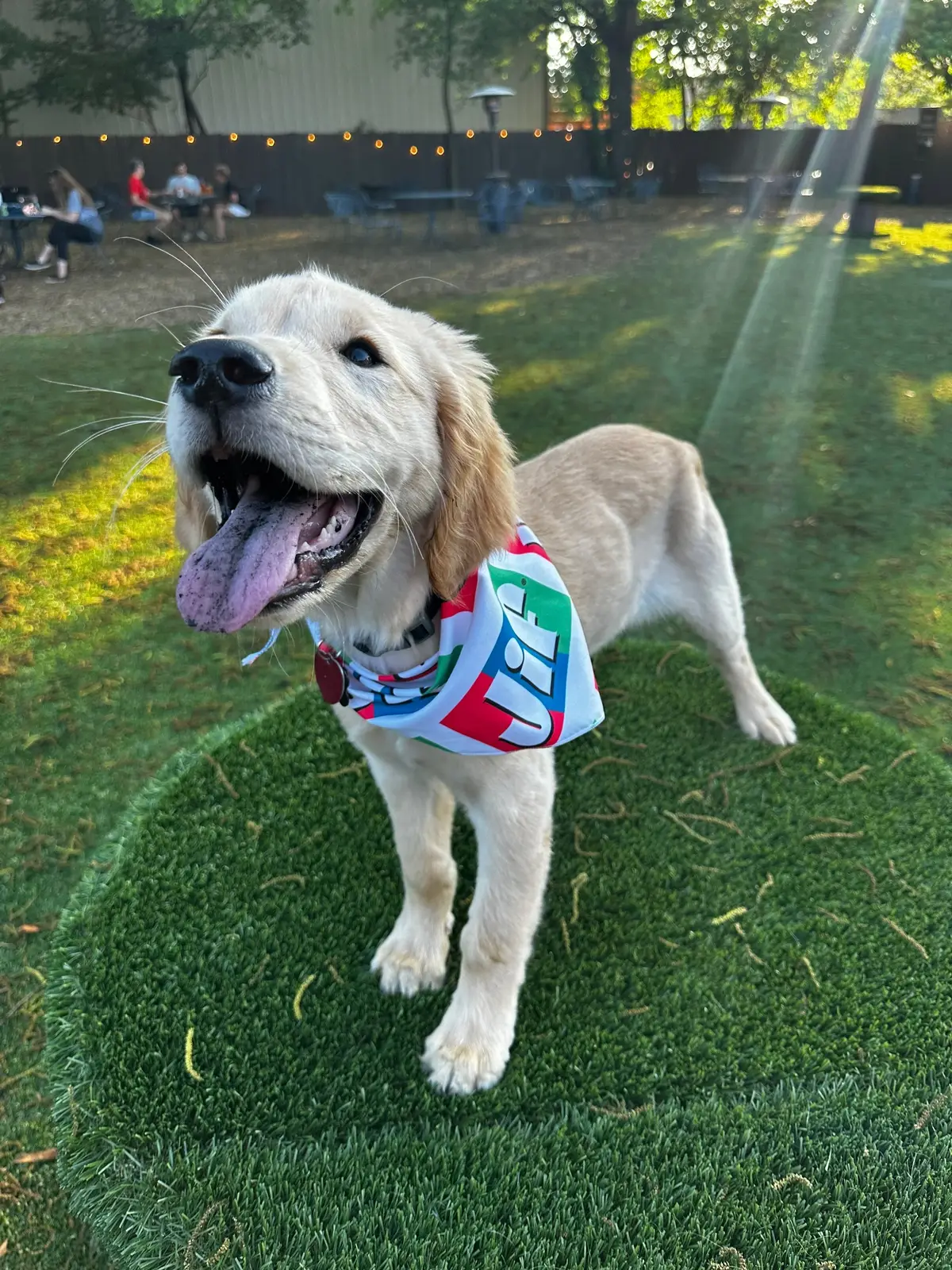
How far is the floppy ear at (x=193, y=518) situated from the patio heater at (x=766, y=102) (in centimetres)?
584

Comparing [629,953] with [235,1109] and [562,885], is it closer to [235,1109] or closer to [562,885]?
[562,885]

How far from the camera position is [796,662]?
3322 millimetres

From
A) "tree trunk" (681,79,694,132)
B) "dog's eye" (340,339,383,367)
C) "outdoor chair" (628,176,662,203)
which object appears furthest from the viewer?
"outdoor chair" (628,176,662,203)

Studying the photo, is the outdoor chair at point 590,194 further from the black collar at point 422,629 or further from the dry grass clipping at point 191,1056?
the dry grass clipping at point 191,1056

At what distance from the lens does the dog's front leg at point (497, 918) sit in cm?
174

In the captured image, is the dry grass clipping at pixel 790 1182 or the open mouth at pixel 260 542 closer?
the open mouth at pixel 260 542

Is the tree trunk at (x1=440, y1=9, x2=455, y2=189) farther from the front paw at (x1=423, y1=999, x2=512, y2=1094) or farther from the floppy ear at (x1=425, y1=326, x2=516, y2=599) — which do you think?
the front paw at (x1=423, y1=999, x2=512, y2=1094)

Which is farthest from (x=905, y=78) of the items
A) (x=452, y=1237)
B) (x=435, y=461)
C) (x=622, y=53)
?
(x=452, y=1237)

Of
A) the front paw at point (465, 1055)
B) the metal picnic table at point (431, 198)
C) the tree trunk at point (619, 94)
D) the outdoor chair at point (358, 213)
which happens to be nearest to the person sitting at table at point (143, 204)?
the outdoor chair at point (358, 213)

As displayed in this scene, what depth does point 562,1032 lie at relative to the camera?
194 centimetres

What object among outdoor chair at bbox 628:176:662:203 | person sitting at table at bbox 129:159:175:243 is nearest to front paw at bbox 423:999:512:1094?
person sitting at table at bbox 129:159:175:243

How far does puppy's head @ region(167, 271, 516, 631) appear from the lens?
121 centimetres

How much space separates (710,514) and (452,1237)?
2.10 meters

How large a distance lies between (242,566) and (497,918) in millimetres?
997
